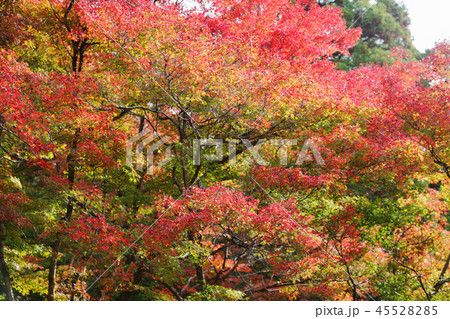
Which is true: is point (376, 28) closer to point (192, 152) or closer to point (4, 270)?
point (192, 152)

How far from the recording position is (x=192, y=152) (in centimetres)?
738

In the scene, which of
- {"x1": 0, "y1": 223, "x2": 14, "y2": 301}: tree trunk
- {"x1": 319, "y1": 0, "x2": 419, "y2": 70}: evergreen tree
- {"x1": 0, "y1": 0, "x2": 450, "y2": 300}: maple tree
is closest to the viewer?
{"x1": 0, "y1": 0, "x2": 450, "y2": 300}: maple tree

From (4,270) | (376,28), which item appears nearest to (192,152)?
(4,270)

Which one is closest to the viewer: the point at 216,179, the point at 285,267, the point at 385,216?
the point at 285,267

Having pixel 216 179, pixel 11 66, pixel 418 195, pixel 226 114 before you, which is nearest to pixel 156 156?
pixel 216 179

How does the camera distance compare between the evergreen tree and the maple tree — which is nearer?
the maple tree

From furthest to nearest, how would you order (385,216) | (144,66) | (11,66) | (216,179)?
(216,179), (385,216), (144,66), (11,66)

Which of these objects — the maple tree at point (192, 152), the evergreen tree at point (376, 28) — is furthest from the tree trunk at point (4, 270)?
the evergreen tree at point (376, 28)

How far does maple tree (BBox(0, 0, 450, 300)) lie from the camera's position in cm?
624

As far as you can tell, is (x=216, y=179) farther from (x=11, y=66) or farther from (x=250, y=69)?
(x=11, y=66)

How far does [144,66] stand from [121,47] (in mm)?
485

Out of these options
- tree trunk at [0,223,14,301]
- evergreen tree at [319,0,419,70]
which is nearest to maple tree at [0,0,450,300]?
tree trunk at [0,223,14,301]

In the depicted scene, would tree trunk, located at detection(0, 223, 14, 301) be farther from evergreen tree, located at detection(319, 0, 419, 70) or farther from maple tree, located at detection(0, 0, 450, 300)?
evergreen tree, located at detection(319, 0, 419, 70)

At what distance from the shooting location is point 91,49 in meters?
7.47
